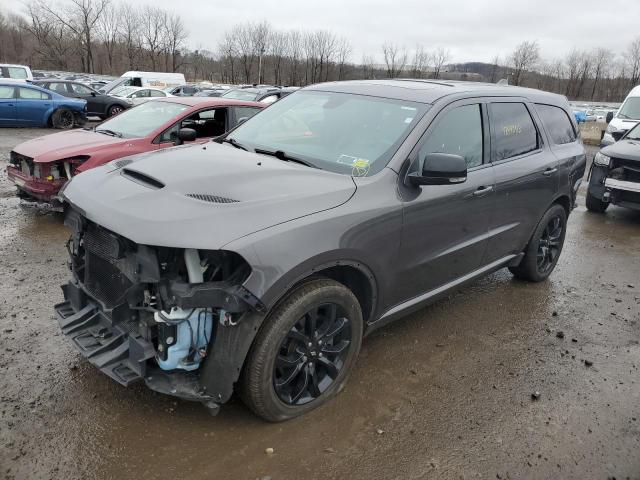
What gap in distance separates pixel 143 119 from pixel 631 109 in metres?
13.2

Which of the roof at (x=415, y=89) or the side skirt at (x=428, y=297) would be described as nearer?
the side skirt at (x=428, y=297)

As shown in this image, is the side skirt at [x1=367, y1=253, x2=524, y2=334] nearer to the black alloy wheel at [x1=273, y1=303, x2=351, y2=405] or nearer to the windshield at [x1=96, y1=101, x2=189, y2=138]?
the black alloy wheel at [x1=273, y1=303, x2=351, y2=405]

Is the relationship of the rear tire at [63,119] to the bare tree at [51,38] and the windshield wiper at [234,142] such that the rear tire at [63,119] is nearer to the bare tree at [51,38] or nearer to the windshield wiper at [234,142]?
the windshield wiper at [234,142]

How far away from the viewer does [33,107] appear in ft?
50.2

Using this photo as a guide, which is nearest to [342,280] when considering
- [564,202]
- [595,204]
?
[564,202]

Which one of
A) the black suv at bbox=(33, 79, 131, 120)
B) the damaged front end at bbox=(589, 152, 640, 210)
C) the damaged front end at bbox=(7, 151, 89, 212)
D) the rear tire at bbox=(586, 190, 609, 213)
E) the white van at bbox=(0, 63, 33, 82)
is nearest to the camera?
the damaged front end at bbox=(7, 151, 89, 212)

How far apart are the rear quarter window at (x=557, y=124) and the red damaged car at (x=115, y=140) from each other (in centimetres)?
372

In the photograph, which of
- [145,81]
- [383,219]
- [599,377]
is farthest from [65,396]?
[145,81]

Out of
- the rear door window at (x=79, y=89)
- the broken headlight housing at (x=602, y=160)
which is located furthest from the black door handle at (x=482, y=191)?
the rear door window at (x=79, y=89)

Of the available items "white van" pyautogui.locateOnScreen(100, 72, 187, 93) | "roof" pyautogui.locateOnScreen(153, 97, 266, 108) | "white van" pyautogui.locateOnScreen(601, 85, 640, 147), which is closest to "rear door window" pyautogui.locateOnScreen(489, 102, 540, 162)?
"roof" pyautogui.locateOnScreen(153, 97, 266, 108)

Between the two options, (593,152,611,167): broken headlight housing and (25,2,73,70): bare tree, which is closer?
(593,152,611,167): broken headlight housing

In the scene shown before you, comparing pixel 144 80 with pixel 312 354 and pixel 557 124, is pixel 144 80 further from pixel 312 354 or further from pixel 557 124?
pixel 312 354

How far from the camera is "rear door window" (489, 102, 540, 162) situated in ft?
13.2

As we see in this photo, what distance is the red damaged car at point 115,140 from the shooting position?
19.9 feet
